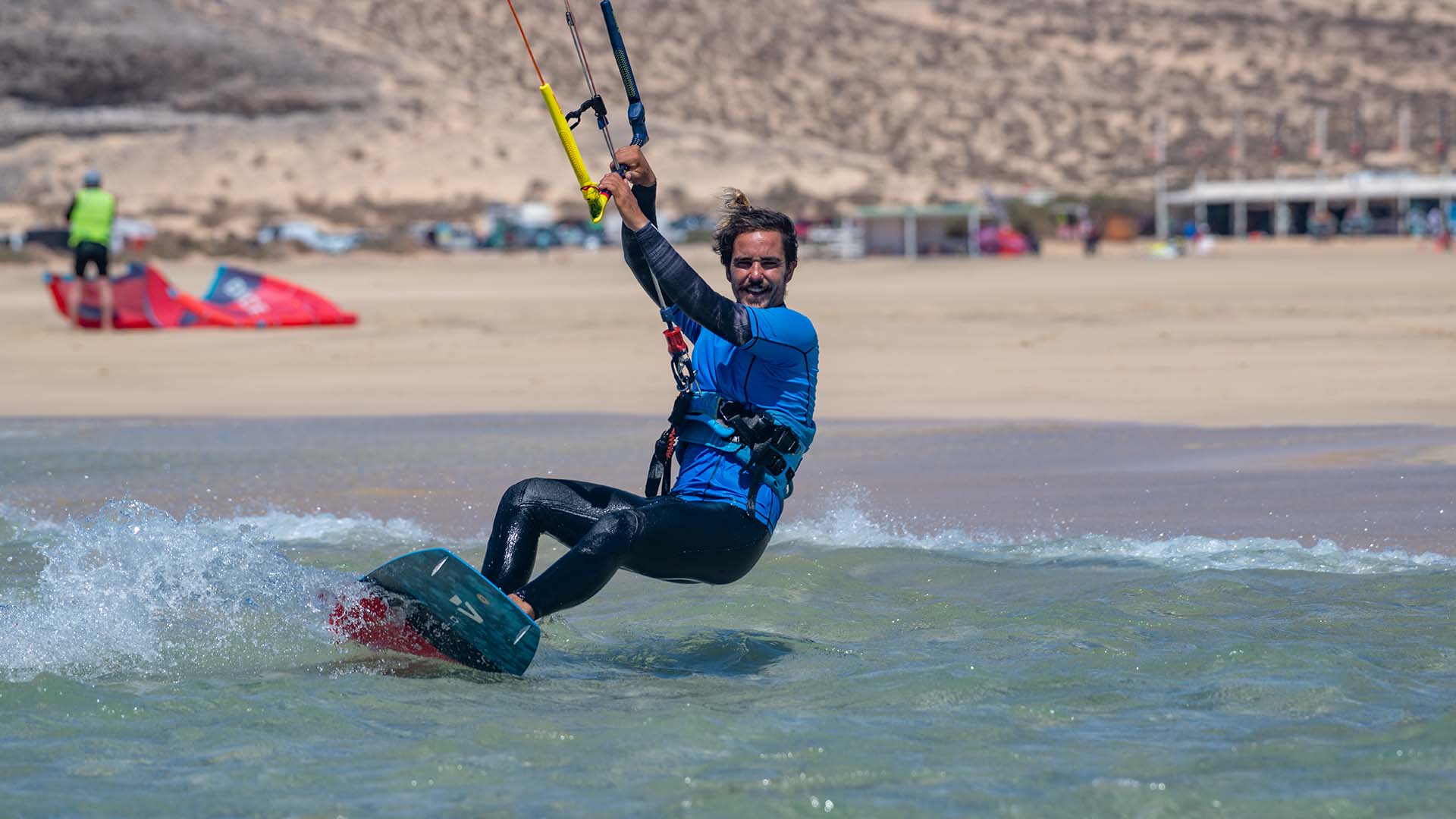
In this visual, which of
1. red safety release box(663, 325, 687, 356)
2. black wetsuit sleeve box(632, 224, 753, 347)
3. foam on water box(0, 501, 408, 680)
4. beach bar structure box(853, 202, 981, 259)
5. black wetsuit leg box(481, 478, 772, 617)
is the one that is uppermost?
black wetsuit sleeve box(632, 224, 753, 347)

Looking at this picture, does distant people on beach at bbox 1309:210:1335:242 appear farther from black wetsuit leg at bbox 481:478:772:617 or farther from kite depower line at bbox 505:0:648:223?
black wetsuit leg at bbox 481:478:772:617

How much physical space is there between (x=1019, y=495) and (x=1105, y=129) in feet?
214

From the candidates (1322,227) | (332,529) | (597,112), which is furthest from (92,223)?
(1322,227)

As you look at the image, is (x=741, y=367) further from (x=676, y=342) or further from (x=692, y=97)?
(x=692, y=97)

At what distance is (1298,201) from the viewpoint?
5541cm

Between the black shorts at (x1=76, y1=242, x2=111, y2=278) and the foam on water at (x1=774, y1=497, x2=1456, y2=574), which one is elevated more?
the black shorts at (x1=76, y1=242, x2=111, y2=278)

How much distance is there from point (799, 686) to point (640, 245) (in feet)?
4.35

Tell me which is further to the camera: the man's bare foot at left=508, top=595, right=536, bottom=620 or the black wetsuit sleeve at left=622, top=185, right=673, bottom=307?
the black wetsuit sleeve at left=622, top=185, right=673, bottom=307

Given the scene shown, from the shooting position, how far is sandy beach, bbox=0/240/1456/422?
12484 mm

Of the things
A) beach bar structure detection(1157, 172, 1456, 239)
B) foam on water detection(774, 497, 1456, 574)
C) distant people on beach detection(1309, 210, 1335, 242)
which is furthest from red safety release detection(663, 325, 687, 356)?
beach bar structure detection(1157, 172, 1456, 239)

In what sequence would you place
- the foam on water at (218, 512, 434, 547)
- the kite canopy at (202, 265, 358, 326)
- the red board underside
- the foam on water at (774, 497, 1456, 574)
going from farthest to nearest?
the kite canopy at (202, 265, 358, 326)
the foam on water at (218, 512, 434, 547)
the foam on water at (774, 497, 1456, 574)
the red board underside

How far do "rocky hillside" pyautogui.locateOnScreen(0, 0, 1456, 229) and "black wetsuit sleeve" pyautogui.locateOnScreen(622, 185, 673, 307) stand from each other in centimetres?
5211

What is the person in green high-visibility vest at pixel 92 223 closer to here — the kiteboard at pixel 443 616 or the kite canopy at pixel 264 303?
the kite canopy at pixel 264 303

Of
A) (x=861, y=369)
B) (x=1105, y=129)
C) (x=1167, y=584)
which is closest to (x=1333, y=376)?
(x=861, y=369)
